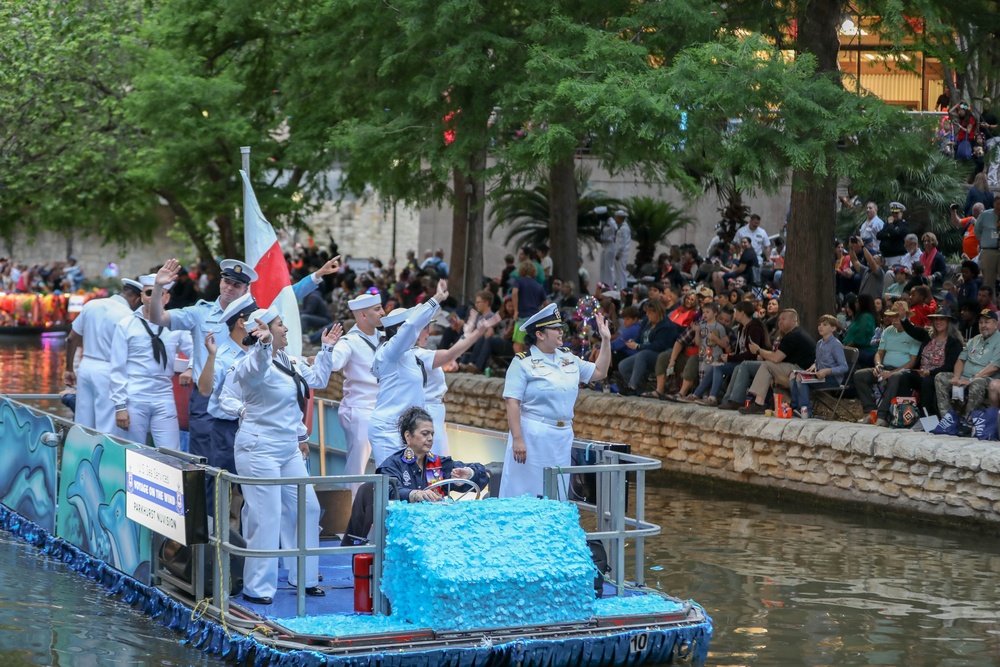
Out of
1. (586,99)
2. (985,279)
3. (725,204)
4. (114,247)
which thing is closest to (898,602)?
(586,99)

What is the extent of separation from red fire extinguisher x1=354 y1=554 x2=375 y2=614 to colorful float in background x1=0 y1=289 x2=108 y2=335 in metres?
30.3

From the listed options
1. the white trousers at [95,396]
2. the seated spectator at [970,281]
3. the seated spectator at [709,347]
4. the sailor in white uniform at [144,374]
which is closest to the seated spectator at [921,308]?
the seated spectator at [970,281]

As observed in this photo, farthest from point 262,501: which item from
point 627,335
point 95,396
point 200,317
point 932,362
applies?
point 627,335

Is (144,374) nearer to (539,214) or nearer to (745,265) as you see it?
(745,265)

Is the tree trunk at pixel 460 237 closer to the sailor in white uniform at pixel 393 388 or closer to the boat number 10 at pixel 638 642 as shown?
the sailor in white uniform at pixel 393 388

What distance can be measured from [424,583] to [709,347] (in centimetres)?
925

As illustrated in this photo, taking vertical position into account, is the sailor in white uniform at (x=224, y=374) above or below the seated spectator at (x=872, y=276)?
below

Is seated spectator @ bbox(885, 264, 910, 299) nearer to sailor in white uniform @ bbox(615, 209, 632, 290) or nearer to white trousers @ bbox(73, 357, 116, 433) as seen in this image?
sailor in white uniform @ bbox(615, 209, 632, 290)

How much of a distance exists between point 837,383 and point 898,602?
5180mm

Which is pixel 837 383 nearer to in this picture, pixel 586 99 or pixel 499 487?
pixel 586 99

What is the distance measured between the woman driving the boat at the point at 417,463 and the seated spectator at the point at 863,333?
8.12 metres

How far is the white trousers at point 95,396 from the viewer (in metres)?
11.8

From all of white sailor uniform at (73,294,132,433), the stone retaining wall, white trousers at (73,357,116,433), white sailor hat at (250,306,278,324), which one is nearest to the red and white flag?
white sailor uniform at (73,294,132,433)

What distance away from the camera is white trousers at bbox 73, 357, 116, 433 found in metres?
11.8
